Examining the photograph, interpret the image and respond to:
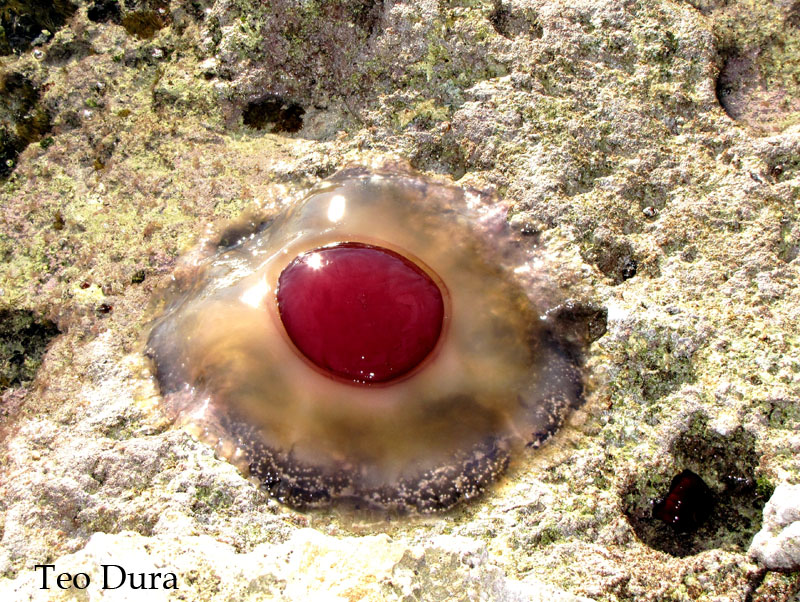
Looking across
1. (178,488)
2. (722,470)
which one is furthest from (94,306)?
(722,470)

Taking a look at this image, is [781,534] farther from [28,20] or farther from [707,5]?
[28,20]

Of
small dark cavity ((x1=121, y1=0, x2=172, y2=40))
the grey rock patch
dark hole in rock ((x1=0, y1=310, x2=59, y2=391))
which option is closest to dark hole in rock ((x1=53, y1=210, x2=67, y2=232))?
dark hole in rock ((x1=0, y1=310, x2=59, y2=391))

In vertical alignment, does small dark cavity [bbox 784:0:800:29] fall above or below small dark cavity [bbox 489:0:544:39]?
below

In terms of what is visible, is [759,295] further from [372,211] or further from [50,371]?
[50,371]

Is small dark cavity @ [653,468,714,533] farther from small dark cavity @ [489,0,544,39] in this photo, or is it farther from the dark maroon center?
small dark cavity @ [489,0,544,39]

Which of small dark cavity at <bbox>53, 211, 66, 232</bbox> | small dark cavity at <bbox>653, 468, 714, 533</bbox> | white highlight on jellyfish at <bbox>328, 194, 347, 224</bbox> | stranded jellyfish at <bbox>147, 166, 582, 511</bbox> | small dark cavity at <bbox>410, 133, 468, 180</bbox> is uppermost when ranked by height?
small dark cavity at <bbox>53, 211, 66, 232</bbox>

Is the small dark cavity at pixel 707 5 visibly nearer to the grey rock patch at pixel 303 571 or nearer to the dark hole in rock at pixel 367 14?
the dark hole in rock at pixel 367 14

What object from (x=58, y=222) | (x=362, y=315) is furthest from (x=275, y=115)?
(x=362, y=315)
